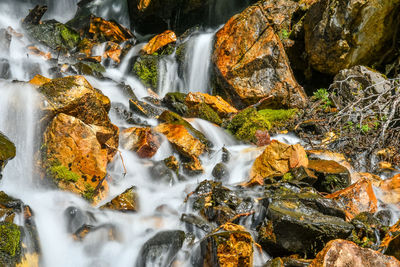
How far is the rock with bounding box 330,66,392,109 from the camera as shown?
7392mm

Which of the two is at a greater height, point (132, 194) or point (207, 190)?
point (132, 194)

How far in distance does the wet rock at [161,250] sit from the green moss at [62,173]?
1.41 meters

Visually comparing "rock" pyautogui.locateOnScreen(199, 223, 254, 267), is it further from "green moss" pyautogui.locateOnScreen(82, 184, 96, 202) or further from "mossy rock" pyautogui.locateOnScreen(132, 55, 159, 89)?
"mossy rock" pyautogui.locateOnScreen(132, 55, 159, 89)

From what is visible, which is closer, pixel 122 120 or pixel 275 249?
pixel 275 249

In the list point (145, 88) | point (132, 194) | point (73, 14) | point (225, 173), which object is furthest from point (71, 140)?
point (73, 14)

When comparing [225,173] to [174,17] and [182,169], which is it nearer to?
[182,169]

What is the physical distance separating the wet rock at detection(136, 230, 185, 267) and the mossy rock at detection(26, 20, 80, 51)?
927cm

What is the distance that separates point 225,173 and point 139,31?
10.2 m

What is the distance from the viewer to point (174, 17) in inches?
516

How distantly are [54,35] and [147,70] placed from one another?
4.00m

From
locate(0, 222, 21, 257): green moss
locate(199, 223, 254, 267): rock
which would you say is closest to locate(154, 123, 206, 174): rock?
locate(199, 223, 254, 267): rock

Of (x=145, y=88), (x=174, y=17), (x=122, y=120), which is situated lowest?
(x=122, y=120)

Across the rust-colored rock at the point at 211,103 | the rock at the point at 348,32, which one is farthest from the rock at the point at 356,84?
the rust-colored rock at the point at 211,103

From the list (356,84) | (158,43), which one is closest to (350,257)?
(356,84)
